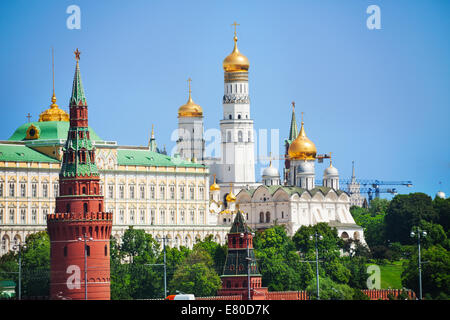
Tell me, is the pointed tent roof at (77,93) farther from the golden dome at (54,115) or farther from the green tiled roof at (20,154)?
the golden dome at (54,115)

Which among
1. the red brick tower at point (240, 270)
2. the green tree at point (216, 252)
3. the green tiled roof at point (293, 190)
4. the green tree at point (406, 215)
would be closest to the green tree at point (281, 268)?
the green tree at point (216, 252)

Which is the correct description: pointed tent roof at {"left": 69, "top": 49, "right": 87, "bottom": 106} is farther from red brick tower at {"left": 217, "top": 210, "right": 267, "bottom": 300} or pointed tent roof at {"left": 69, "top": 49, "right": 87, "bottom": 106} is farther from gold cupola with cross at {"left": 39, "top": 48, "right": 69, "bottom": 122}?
gold cupola with cross at {"left": 39, "top": 48, "right": 69, "bottom": 122}

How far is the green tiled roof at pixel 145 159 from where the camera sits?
17925 cm

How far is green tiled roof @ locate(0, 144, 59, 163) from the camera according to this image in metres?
165

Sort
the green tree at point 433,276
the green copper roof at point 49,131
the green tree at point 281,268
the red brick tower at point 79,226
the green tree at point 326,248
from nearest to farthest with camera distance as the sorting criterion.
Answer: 1. the green tree at point 433,276
2. the red brick tower at point 79,226
3. the green tree at point 281,268
4. the green tree at point 326,248
5. the green copper roof at point 49,131

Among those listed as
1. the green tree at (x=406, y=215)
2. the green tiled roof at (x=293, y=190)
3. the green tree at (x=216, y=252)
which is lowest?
the green tree at (x=216, y=252)

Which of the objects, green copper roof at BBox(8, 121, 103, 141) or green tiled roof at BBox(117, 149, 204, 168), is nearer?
green copper roof at BBox(8, 121, 103, 141)

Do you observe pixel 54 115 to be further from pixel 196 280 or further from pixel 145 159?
pixel 196 280

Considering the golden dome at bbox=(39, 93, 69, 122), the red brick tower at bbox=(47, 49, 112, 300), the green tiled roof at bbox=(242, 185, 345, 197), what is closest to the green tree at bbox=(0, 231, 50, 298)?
the red brick tower at bbox=(47, 49, 112, 300)

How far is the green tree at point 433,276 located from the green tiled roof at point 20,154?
55.3 m

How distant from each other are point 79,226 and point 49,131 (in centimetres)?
4931

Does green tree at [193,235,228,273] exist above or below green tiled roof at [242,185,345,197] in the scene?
below

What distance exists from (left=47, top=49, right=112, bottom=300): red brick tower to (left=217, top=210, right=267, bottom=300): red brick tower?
10899mm
